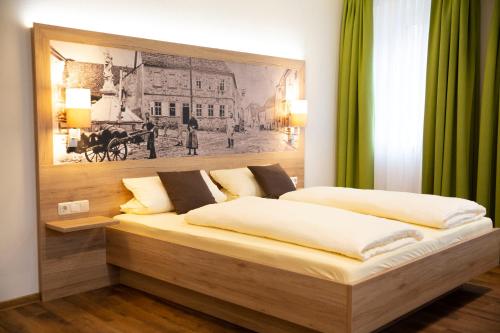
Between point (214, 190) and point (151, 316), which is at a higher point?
point (214, 190)

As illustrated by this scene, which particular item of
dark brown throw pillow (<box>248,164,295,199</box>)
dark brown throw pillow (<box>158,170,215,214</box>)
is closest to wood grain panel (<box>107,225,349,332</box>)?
dark brown throw pillow (<box>158,170,215,214</box>)

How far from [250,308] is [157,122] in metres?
1.79

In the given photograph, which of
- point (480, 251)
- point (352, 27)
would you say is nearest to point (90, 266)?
point (480, 251)

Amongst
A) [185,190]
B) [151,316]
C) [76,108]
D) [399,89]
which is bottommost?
[151,316]

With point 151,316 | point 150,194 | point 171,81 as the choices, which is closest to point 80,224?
point 150,194

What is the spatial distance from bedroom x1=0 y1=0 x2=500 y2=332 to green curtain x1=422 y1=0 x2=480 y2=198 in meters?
0.02

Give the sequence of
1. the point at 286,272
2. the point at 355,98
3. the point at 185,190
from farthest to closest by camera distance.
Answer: the point at 355,98
the point at 185,190
the point at 286,272

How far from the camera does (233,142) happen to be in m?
4.57

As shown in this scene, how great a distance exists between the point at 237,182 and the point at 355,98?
183 centimetres

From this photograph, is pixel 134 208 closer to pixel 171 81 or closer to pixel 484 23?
pixel 171 81

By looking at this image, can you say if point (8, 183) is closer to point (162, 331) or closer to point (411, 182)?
point (162, 331)

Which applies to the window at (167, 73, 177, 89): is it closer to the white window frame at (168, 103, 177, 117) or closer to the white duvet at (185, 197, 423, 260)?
the white window frame at (168, 103, 177, 117)

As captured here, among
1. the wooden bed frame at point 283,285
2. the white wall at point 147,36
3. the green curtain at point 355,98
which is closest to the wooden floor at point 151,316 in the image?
the wooden bed frame at point 283,285

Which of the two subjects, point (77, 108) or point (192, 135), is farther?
point (192, 135)
